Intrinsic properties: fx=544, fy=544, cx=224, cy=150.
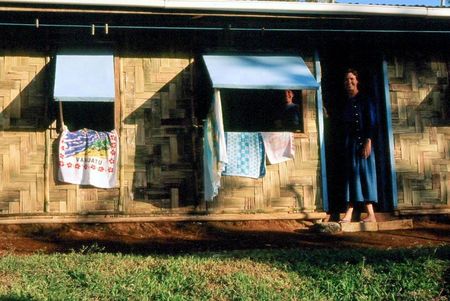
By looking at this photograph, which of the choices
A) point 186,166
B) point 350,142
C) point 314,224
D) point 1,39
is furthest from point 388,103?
point 1,39

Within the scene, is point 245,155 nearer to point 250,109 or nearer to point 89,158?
point 250,109

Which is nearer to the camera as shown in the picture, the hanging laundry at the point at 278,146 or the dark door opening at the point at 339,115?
the hanging laundry at the point at 278,146

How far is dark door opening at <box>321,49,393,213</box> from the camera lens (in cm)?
837

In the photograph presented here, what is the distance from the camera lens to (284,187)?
26.0 feet

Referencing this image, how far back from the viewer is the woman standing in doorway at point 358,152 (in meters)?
7.52

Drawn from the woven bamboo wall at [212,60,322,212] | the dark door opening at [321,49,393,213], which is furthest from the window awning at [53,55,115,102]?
the dark door opening at [321,49,393,213]

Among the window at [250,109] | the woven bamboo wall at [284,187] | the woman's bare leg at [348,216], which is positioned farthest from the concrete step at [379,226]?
the window at [250,109]

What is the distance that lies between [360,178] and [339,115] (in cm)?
270

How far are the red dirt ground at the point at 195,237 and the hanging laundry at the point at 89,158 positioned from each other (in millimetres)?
639

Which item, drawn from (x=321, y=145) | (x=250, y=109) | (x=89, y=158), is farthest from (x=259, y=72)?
(x=89, y=158)

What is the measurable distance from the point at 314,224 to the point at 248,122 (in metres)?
2.17

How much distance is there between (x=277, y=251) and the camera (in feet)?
18.7

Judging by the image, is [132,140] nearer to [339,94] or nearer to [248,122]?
[248,122]

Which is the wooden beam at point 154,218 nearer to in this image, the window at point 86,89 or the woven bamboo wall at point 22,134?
the woven bamboo wall at point 22,134
